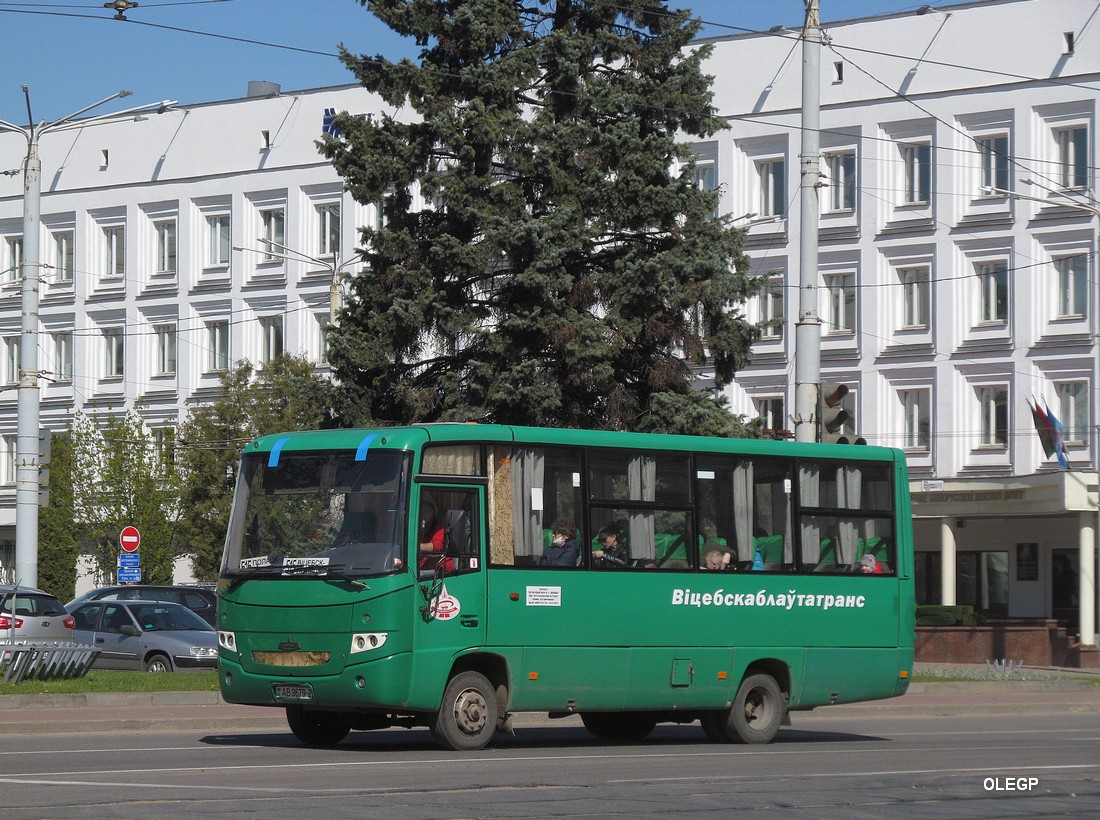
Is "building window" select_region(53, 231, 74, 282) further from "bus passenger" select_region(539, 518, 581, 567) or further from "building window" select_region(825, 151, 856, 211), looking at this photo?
"bus passenger" select_region(539, 518, 581, 567)

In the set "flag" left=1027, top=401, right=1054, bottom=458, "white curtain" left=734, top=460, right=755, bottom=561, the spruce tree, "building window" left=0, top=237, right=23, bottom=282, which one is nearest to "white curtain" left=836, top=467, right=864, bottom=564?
"white curtain" left=734, top=460, right=755, bottom=561

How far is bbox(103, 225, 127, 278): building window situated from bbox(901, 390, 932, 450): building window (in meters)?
29.3

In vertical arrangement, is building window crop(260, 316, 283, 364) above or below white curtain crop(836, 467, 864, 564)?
above

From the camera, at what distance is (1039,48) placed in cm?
4925

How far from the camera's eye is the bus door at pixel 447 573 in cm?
1564

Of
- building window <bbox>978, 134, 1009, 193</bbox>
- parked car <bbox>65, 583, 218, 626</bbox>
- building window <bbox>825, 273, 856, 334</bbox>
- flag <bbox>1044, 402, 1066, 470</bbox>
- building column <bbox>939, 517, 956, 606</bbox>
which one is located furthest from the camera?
building window <bbox>825, 273, 856, 334</bbox>

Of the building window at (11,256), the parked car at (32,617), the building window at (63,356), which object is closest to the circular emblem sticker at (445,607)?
the parked car at (32,617)

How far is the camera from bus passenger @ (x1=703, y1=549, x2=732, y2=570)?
1780 cm

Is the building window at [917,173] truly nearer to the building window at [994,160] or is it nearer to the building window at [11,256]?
the building window at [994,160]

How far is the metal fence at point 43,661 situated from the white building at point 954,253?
28348 millimetres

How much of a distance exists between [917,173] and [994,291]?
4.11m

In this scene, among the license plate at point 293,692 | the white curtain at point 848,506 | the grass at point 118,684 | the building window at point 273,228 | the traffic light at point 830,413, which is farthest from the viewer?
the building window at point 273,228

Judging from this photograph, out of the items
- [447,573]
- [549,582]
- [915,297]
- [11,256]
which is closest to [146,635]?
[549,582]

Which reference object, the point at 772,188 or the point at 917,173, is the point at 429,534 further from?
the point at 772,188
